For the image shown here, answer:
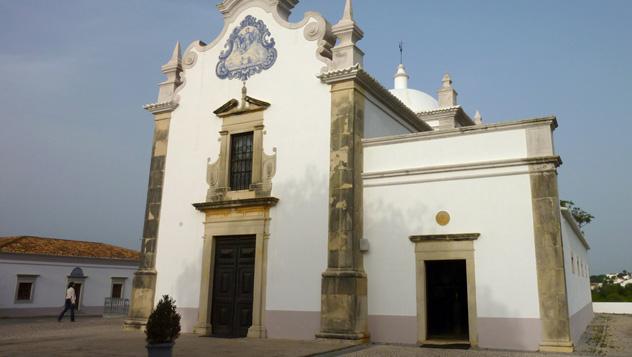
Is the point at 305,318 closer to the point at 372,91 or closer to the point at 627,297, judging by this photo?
the point at 372,91

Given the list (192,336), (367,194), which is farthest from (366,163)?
(192,336)

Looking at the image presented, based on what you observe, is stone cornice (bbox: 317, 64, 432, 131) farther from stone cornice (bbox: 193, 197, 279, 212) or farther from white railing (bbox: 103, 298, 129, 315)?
white railing (bbox: 103, 298, 129, 315)

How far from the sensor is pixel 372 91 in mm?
13484

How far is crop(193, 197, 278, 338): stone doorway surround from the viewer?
1265cm

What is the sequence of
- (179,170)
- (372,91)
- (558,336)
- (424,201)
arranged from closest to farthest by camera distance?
1. (558,336)
2. (424,201)
3. (372,91)
4. (179,170)

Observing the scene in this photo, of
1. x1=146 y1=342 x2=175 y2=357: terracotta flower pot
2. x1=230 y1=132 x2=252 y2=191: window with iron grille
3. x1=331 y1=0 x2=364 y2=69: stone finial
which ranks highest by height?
x1=331 y1=0 x2=364 y2=69: stone finial

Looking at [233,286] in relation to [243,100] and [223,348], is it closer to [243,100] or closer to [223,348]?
[223,348]

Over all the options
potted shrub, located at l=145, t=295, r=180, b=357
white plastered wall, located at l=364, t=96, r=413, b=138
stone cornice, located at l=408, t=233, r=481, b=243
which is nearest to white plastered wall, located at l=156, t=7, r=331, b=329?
white plastered wall, located at l=364, t=96, r=413, b=138

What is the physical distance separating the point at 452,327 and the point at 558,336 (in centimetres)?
373

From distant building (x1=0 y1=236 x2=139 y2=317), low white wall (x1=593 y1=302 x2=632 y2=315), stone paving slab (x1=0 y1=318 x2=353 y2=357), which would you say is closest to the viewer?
stone paving slab (x1=0 y1=318 x2=353 y2=357)

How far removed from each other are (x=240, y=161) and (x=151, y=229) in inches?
134

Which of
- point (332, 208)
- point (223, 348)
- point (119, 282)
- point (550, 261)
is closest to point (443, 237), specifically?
point (550, 261)

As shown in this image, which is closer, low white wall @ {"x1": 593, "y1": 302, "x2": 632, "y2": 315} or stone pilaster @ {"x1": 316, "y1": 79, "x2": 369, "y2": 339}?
stone pilaster @ {"x1": 316, "y1": 79, "x2": 369, "y2": 339}

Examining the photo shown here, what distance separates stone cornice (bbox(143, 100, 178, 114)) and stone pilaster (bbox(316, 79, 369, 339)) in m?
5.46
